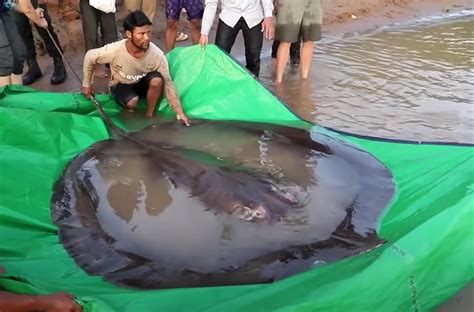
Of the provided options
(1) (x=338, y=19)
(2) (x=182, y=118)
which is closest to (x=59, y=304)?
(2) (x=182, y=118)

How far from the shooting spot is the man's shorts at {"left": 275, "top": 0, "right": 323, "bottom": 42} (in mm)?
5996

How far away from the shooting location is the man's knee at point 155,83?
4.73 metres

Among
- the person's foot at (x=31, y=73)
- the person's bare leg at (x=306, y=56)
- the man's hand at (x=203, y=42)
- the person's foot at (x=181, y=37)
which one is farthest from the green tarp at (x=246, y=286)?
the person's foot at (x=181, y=37)

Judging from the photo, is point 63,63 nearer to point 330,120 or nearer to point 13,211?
point 330,120

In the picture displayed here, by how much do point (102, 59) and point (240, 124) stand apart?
139cm

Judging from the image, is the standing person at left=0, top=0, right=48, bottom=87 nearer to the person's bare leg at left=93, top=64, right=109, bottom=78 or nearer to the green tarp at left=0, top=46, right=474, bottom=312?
the green tarp at left=0, top=46, right=474, bottom=312

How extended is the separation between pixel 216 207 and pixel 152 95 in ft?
7.01

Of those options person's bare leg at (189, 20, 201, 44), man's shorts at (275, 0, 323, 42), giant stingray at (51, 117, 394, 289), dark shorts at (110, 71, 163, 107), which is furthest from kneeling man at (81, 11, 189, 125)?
man's shorts at (275, 0, 323, 42)

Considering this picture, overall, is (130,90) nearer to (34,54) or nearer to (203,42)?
(203,42)

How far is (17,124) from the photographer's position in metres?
3.86

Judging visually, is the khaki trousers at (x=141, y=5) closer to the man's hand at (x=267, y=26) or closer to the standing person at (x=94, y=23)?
the standing person at (x=94, y=23)

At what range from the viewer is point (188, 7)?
6207 mm

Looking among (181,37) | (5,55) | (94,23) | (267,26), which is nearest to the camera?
(5,55)

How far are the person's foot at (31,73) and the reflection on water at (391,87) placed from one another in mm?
2571
